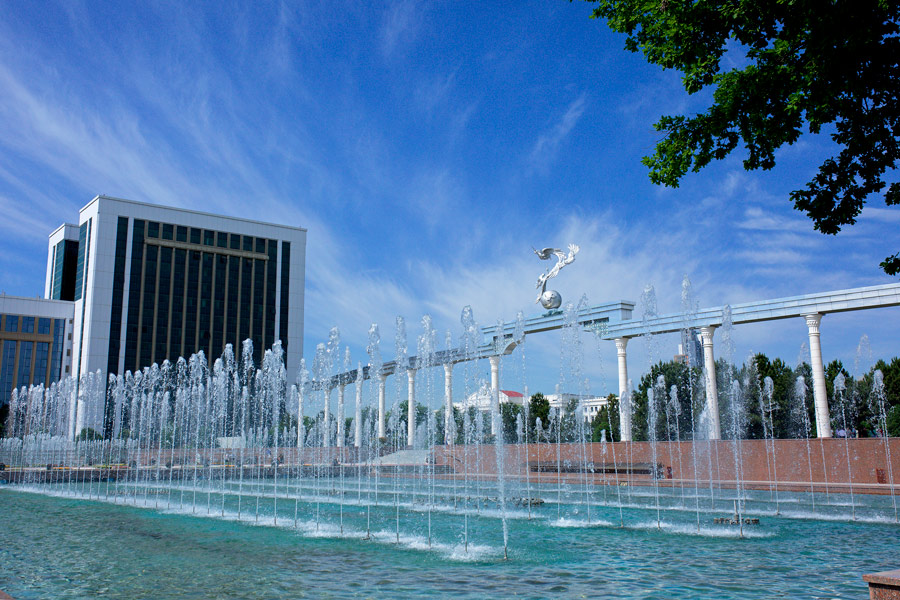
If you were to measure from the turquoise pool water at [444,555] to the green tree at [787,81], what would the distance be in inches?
167

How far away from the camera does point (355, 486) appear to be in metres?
27.1

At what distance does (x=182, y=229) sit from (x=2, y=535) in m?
55.6

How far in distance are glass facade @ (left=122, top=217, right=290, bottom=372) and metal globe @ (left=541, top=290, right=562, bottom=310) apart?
42292 mm

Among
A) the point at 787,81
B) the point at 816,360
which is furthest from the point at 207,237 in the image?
the point at 787,81

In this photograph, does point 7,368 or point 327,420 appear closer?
point 327,420

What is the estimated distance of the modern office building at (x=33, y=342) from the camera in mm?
57656

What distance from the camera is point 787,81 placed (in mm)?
7496

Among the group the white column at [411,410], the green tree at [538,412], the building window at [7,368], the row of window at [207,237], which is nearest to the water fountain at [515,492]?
the white column at [411,410]

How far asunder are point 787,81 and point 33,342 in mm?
65100

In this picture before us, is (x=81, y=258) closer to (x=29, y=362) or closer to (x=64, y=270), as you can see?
(x=64, y=270)

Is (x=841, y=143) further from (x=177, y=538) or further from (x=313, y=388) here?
(x=313, y=388)

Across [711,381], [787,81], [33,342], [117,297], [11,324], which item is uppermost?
[117,297]

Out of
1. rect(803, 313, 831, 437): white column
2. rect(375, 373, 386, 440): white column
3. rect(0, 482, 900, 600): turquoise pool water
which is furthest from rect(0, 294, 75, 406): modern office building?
rect(803, 313, 831, 437): white column

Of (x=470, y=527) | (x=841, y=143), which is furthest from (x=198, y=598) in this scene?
(x=841, y=143)
